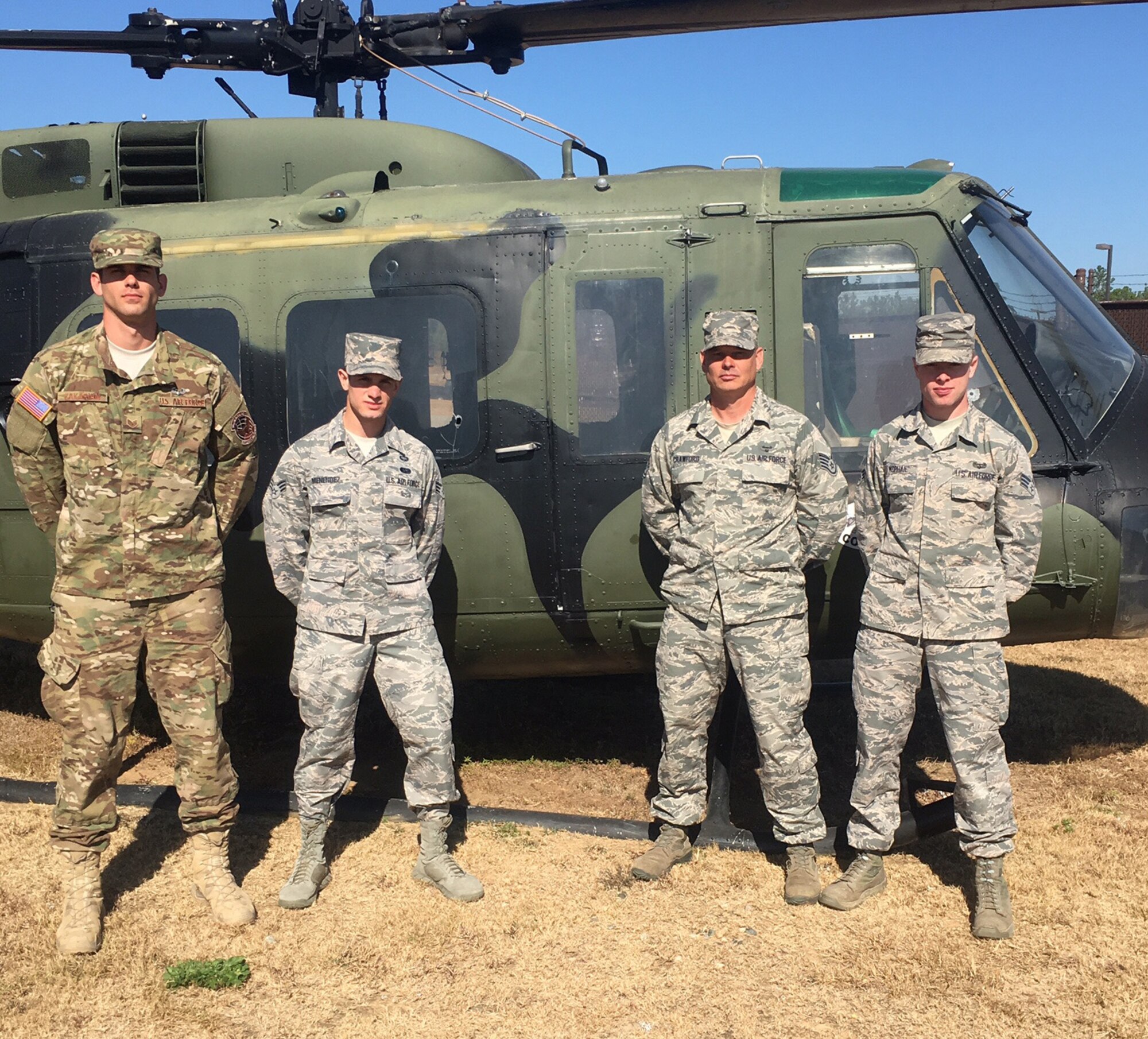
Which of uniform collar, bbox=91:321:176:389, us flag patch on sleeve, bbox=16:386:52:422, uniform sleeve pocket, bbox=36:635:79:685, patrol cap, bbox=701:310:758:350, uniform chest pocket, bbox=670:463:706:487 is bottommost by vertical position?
uniform sleeve pocket, bbox=36:635:79:685

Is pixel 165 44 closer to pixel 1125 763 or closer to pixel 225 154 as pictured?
pixel 225 154

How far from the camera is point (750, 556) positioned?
4227mm

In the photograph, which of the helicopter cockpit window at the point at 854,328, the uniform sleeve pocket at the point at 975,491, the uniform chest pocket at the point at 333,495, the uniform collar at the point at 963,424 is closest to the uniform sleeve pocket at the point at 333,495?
the uniform chest pocket at the point at 333,495

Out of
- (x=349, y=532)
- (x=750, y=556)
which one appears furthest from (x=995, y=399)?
(x=349, y=532)

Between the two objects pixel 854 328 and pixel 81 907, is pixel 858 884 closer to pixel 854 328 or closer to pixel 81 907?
pixel 854 328

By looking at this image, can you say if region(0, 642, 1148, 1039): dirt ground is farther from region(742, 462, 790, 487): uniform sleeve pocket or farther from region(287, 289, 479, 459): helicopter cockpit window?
region(287, 289, 479, 459): helicopter cockpit window

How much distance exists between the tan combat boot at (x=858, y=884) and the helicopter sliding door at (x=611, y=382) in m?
1.37

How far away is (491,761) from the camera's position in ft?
19.7

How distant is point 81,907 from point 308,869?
2.67 feet

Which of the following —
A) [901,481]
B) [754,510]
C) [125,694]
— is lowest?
[125,694]

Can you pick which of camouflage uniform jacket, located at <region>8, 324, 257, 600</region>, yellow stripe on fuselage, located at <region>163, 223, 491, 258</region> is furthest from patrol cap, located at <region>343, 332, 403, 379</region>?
yellow stripe on fuselage, located at <region>163, 223, 491, 258</region>

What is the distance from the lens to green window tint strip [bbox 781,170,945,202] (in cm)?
491

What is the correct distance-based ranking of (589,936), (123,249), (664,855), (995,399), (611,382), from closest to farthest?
1. (123,249)
2. (589,936)
3. (664,855)
4. (995,399)
5. (611,382)

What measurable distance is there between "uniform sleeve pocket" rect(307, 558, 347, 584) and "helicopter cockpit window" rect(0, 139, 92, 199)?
2.96m
